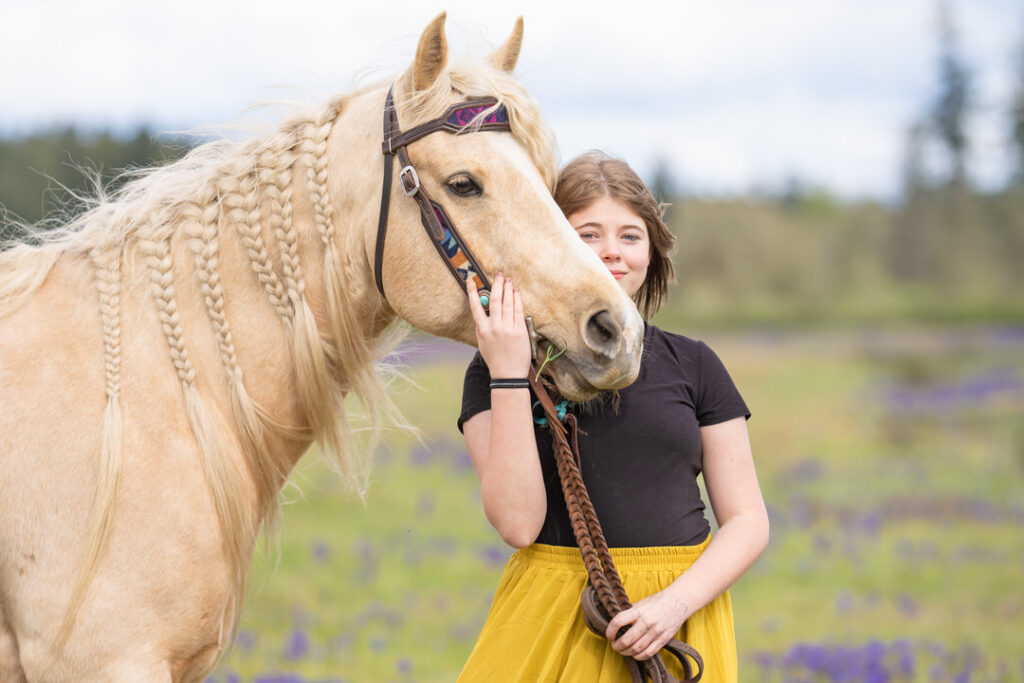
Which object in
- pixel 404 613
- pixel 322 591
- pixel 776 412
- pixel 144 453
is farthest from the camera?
pixel 776 412

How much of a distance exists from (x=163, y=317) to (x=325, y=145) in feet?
2.00

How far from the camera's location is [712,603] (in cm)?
239

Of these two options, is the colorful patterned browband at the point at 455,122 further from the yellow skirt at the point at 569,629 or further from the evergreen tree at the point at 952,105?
the evergreen tree at the point at 952,105

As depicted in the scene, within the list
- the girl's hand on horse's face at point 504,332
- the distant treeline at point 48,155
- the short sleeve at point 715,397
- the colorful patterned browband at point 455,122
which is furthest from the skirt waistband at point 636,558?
the distant treeline at point 48,155

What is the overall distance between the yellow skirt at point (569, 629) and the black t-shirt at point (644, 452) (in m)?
0.06

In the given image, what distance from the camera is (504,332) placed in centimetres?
212

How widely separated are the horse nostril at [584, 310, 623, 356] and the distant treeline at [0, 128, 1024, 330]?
3138 cm

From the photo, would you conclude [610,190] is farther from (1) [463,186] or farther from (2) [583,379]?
(2) [583,379]

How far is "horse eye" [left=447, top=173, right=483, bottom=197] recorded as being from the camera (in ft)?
7.29

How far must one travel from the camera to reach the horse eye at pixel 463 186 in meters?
2.22

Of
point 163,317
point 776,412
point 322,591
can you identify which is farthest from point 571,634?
point 776,412

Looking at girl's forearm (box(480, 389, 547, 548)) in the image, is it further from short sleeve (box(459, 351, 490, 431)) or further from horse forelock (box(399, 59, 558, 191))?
horse forelock (box(399, 59, 558, 191))

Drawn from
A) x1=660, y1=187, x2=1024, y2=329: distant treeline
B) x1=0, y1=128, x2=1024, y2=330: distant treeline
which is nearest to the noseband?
x1=0, y1=128, x2=1024, y2=330: distant treeline

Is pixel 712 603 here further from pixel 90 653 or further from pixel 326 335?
pixel 90 653
